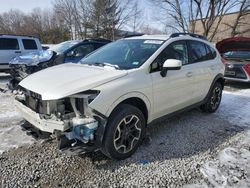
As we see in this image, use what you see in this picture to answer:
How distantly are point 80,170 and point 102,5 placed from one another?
31.5 m

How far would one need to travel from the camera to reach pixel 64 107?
125 inches

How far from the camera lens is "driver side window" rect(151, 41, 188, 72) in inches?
157

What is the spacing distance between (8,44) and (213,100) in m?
9.14

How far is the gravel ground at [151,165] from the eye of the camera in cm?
315

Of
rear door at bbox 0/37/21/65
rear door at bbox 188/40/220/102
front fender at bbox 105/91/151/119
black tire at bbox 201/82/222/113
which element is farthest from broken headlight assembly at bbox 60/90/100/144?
rear door at bbox 0/37/21/65

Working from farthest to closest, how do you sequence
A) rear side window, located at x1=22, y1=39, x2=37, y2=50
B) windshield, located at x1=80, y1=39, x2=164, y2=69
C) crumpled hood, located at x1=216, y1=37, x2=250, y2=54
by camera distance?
rear side window, located at x1=22, y1=39, x2=37, y2=50, crumpled hood, located at x1=216, y1=37, x2=250, y2=54, windshield, located at x1=80, y1=39, x2=164, y2=69

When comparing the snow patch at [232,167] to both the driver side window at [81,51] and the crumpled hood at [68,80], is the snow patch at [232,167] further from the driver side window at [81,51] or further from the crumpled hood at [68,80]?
the driver side window at [81,51]

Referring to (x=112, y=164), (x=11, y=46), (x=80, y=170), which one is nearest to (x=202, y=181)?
(x=112, y=164)

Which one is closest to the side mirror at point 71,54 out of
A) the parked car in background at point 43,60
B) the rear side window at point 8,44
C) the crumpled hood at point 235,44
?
the parked car in background at point 43,60

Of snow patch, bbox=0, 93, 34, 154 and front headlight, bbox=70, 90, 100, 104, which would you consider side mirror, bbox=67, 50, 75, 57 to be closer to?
snow patch, bbox=0, 93, 34, 154

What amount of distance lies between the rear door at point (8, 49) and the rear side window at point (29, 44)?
1.05ft

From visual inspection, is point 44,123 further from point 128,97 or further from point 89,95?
point 128,97

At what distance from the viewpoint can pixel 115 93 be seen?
129 inches

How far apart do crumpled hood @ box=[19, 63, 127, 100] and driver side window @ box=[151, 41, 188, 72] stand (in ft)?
2.13
